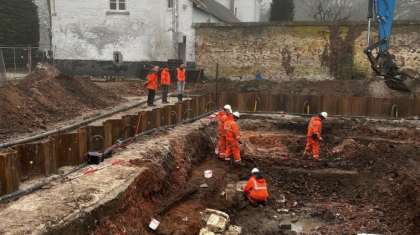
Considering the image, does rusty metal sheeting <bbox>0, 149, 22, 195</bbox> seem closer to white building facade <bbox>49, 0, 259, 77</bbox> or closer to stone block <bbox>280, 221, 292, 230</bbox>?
stone block <bbox>280, 221, 292, 230</bbox>

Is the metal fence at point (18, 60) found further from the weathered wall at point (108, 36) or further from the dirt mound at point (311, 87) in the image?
the dirt mound at point (311, 87)

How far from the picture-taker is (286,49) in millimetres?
19812

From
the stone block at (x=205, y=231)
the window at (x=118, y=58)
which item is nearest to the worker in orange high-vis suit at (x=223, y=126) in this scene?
the stone block at (x=205, y=231)

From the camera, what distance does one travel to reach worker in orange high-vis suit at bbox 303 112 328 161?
406 inches

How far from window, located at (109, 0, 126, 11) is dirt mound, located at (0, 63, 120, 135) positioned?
8108 mm

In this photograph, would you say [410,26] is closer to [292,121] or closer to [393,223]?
[292,121]

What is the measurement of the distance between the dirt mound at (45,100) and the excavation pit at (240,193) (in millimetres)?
3280

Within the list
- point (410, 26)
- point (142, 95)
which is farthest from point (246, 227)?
point (410, 26)

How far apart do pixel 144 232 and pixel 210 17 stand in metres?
19.8

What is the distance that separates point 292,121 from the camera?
14148 millimetres

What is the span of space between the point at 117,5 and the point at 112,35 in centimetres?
184

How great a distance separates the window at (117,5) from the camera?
Answer: 22156mm

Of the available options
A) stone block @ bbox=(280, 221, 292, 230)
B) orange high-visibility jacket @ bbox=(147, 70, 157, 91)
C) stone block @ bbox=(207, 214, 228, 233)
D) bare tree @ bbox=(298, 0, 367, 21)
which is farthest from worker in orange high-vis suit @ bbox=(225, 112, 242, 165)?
bare tree @ bbox=(298, 0, 367, 21)

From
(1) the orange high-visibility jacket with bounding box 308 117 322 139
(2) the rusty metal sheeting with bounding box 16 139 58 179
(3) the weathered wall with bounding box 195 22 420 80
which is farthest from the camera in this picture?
(3) the weathered wall with bounding box 195 22 420 80
